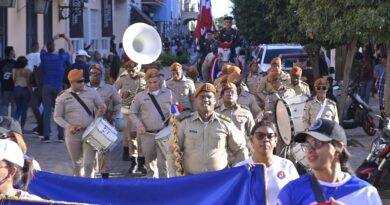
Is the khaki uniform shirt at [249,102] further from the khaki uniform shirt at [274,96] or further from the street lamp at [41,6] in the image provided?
the street lamp at [41,6]

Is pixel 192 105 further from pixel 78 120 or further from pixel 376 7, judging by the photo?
pixel 376 7

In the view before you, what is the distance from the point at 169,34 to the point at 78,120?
237 feet

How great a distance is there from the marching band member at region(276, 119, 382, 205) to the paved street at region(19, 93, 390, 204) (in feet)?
23.0

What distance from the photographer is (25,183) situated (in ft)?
17.9

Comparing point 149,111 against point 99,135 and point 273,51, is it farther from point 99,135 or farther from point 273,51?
point 273,51

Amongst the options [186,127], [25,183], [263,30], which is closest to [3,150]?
[25,183]

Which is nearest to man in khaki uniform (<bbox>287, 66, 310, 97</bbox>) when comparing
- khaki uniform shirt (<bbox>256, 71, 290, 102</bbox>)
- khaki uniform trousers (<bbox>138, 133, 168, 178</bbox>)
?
khaki uniform shirt (<bbox>256, 71, 290, 102</bbox>)

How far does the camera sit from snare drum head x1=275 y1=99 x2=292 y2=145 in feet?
38.8

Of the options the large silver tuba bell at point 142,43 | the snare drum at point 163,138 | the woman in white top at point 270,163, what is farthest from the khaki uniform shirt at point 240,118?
the large silver tuba bell at point 142,43

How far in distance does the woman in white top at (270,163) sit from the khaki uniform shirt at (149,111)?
5390mm

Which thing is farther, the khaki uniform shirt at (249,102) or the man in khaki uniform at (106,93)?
the man in khaki uniform at (106,93)

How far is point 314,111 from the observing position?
12109 mm

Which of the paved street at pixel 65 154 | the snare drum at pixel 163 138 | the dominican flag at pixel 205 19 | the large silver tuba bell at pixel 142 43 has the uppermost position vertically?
the dominican flag at pixel 205 19

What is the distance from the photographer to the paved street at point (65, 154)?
1393 centimetres
